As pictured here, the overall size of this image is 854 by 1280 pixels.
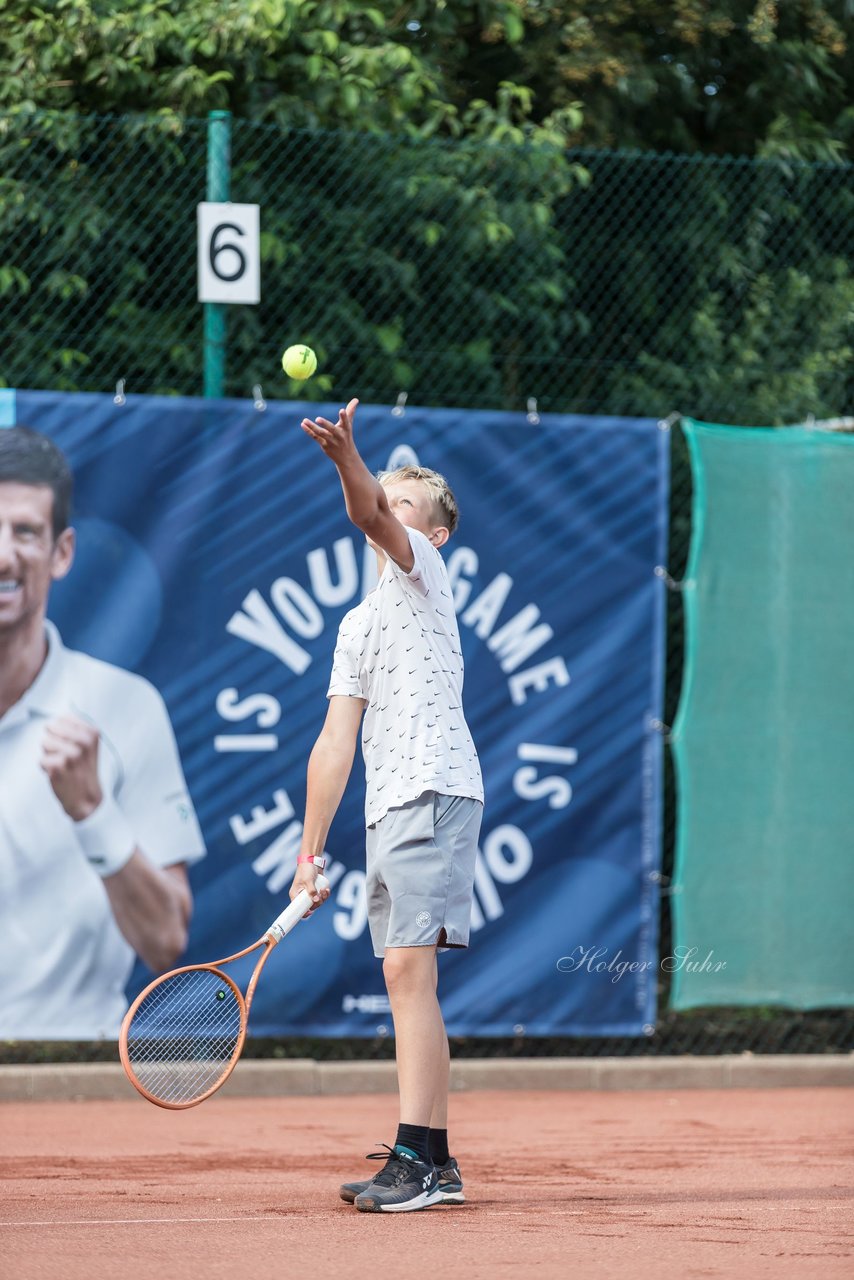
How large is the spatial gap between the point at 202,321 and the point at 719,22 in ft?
10.7

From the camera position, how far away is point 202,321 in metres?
7.32

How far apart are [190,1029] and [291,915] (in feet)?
1.44

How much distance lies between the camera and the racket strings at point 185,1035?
432 cm

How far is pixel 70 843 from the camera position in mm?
6676

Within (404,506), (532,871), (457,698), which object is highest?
(404,506)

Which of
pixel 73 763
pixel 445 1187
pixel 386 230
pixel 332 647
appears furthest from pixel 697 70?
pixel 445 1187

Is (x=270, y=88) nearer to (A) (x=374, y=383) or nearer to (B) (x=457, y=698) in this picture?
(A) (x=374, y=383)

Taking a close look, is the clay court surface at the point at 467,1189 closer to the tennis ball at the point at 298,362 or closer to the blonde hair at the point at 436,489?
the blonde hair at the point at 436,489

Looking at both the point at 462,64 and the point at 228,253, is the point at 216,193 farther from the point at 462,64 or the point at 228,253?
the point at 462,64

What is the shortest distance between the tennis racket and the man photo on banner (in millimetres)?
2251

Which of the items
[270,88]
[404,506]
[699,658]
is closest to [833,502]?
[699,658]

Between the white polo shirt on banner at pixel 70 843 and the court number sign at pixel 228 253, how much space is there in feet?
4.59

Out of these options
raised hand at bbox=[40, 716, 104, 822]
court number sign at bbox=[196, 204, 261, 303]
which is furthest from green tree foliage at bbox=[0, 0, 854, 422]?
raised hand at bbox=[40, 716, 104, 822]

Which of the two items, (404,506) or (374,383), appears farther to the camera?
(374,383)
